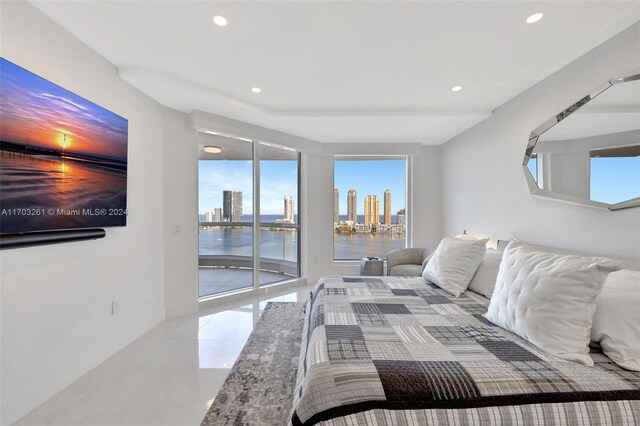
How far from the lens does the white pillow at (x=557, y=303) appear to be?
1.16 meters

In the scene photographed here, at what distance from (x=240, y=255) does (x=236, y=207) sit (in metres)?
0.75

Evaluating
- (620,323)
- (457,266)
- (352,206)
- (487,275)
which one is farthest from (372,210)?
(620,323)

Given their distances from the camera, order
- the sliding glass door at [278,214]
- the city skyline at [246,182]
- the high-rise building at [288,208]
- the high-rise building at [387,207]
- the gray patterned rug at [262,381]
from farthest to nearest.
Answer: the high-rise building at [387,207] → the high-rise building at [288,208] → the sliding glass door at [278,214] → the city skyline at [246,182] → the gray patterned rug at [262,381]

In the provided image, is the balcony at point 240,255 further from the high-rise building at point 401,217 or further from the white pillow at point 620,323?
the white pillow at point 620,323

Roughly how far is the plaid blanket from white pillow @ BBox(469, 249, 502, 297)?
71cm

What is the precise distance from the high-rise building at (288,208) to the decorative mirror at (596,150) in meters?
3.18

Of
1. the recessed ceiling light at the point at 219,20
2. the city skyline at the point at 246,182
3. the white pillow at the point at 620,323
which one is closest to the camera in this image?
the white pillow at the point at 620,323

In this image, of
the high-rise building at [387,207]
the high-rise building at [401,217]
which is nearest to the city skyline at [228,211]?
the high-rise building at [387,207]

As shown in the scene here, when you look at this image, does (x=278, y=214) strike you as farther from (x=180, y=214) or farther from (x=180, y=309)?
(x=180, y=309)

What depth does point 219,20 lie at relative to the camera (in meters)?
1.68

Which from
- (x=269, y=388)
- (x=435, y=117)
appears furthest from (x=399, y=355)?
(x=435, y=117)

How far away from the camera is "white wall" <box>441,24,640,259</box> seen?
1659 millimetres

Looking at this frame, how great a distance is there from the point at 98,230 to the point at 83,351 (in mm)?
915

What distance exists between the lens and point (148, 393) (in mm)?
1722
